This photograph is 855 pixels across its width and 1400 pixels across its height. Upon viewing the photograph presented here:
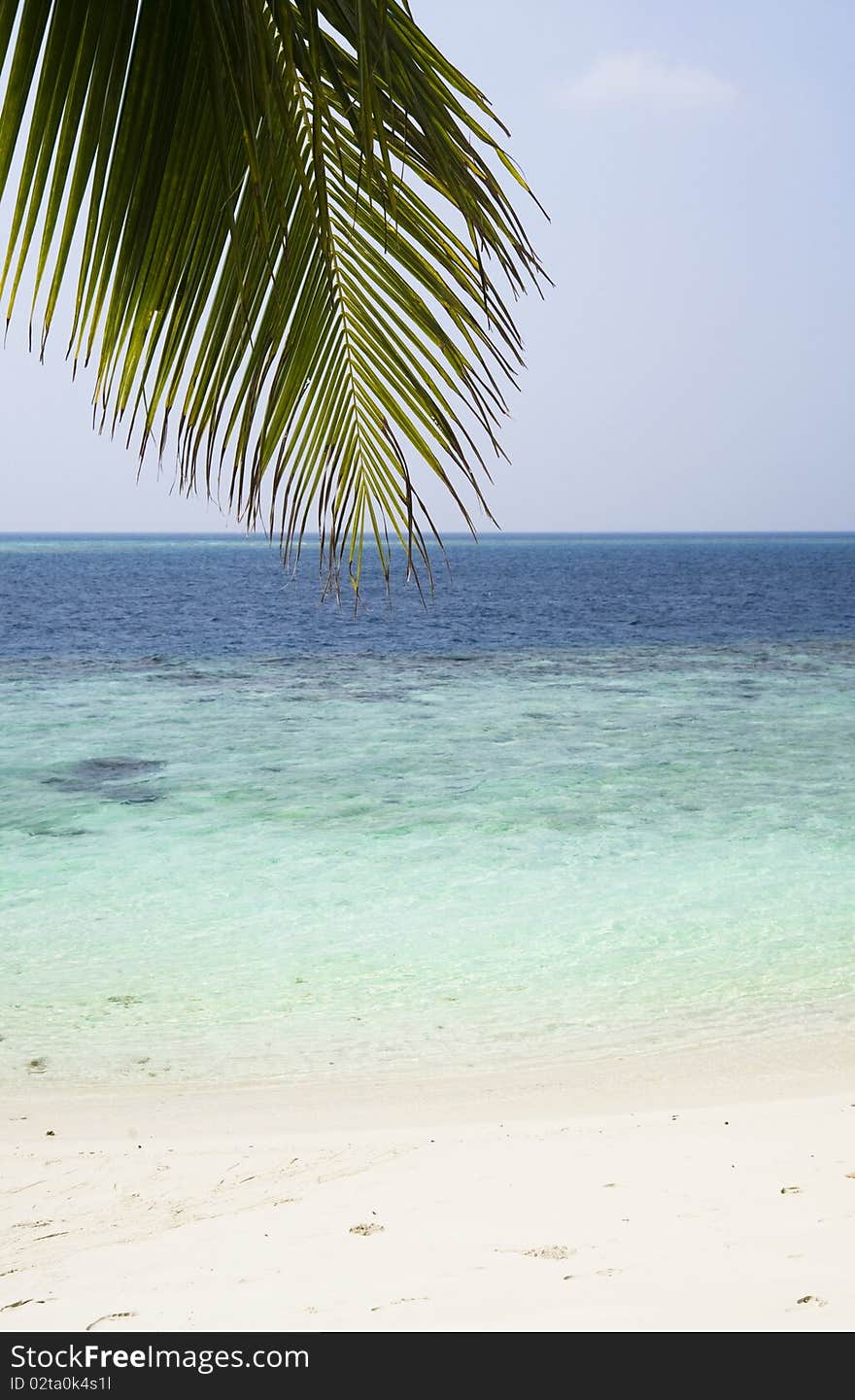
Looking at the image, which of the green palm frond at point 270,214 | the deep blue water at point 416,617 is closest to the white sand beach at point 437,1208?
the green palm frond at point 270,214

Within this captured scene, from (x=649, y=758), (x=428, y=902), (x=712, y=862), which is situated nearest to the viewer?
(x=428, y=902)

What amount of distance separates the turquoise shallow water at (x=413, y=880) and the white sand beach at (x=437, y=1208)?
609 mm

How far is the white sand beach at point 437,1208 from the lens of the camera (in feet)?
9.62

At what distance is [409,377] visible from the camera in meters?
1.75

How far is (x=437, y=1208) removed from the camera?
3.71 metres

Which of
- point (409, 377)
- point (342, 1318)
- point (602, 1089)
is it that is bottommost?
point (602, 1089)

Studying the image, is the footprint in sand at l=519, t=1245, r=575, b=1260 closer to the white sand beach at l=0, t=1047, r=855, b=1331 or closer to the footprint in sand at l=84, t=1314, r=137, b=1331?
the white sand beach at l=0, t=1047, r=855, b=1331

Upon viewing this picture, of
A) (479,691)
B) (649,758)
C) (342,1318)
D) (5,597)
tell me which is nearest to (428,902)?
(342,1318)

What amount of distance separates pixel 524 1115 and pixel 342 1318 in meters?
2.00

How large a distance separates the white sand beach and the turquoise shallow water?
2.00 ft

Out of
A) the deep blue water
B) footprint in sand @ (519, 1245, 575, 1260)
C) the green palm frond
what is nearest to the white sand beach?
footprint in sand @ (519, 1245, 575, 1260)

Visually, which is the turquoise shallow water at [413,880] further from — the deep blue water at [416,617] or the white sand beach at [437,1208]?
the deep blue water at [416,617]

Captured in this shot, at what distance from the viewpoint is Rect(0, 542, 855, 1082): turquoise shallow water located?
234 inches
